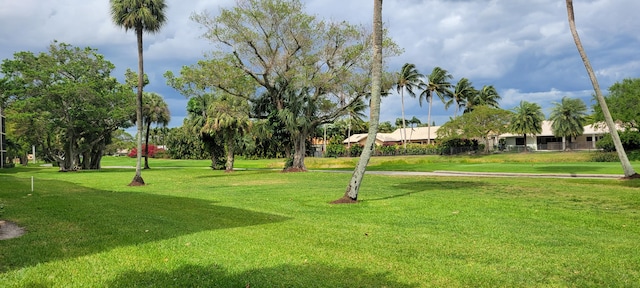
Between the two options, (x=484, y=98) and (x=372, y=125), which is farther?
(x=484, y=98)

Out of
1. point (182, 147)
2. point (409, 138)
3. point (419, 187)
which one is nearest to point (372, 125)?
point (419, 187)

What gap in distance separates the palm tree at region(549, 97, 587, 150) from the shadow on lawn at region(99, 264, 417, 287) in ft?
235

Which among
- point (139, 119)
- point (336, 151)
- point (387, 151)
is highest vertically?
point (139, 119)

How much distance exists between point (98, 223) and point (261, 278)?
6173mm

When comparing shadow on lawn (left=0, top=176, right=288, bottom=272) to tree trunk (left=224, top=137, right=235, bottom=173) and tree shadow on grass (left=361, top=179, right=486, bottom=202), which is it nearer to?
tree shadow on grass (left=361, top=179, right=486, bottom=202)

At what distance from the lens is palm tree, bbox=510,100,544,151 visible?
227 ft

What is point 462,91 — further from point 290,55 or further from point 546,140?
point 290,55

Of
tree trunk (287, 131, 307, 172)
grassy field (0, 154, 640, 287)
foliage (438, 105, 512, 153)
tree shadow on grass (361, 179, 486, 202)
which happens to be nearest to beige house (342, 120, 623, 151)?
foliage (438, 105, 512, 153)

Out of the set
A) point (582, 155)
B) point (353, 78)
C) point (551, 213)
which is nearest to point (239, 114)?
point (353, 78)

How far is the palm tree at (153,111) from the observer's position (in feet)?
171

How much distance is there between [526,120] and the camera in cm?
6938

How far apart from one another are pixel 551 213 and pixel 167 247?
923cm

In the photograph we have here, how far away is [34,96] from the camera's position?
142 ft

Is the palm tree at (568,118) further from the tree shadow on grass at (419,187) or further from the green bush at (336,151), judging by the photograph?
the tree shadow on grass at (419,187)
